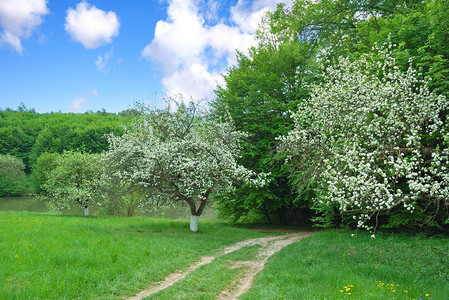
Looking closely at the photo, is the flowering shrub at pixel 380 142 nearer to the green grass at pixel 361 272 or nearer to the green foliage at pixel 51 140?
the green grass at pixel 361 272

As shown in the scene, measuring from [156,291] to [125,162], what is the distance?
39.0 feet

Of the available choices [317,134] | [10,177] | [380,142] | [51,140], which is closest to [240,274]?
[380,142]

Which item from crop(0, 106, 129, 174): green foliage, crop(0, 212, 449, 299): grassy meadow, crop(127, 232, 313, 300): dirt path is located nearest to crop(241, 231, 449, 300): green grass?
crop(0, 212, 449, 299): grassy meadow

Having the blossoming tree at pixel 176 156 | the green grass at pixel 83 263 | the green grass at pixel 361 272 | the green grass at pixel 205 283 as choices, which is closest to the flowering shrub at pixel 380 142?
the green grass at pixel 361 272

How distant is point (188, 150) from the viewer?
63.0 ft

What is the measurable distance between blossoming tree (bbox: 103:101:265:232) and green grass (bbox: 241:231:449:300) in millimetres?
7276

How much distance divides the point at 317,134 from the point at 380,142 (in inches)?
139

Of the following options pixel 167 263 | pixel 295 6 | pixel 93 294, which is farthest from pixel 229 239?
pixel 295 6

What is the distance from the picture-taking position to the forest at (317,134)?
10492 mm

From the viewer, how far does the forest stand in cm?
1049

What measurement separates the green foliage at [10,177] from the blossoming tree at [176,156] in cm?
5859

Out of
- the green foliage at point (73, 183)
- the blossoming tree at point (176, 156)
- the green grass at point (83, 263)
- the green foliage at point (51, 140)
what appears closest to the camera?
the green grass at point (83, 263)

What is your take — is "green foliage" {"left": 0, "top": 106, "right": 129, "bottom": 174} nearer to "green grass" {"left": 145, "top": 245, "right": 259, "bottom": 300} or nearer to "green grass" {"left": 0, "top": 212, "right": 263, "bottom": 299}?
"green grass" {"left": 0, "top": 212, "right": 263, "bottom": 299}

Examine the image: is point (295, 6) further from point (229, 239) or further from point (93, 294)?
point (93, 294)
